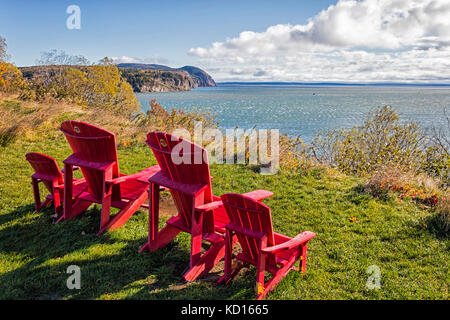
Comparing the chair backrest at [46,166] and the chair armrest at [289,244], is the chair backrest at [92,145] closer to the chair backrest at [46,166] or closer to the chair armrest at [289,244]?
the chair backrest at [46,166]

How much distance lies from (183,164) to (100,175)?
160cm

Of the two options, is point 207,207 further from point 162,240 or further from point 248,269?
point 162,240

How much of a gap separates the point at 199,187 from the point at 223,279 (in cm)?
100

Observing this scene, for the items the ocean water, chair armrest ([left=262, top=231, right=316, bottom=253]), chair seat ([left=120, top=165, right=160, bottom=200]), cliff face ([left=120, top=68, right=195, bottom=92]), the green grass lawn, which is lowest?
the green grass lawn

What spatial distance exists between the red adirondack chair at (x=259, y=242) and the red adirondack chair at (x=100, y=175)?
1645mm

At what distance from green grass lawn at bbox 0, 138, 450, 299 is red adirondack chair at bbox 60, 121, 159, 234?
23 centimetres

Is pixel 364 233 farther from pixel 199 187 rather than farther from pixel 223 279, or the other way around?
pixel 199 187

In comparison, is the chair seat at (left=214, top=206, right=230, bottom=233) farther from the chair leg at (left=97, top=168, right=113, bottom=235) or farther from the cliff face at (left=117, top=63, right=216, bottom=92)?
the cliff face at (left=117, top=63, right=216, bottom=92)

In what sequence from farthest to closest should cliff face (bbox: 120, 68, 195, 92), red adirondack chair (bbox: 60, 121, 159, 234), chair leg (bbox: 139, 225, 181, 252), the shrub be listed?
cliff face (bbox: 120, 68, 195, 92)
the shrub
red adirondack chair (bbox: 60, 121, 159, 234)
chair leg (bbox: 139, 225, 181, 252)

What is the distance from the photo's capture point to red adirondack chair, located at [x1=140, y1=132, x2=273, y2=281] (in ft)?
10.7

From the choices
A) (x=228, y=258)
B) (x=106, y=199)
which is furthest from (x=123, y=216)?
(x=228, y=258)

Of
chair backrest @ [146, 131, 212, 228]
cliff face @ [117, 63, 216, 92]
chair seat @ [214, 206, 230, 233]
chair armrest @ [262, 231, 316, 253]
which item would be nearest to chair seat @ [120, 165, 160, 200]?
chair backrest @ [146, 131, 212, 228]

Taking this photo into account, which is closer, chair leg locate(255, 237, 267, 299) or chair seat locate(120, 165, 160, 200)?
chair leg locate(255, 237, 267, 299)
